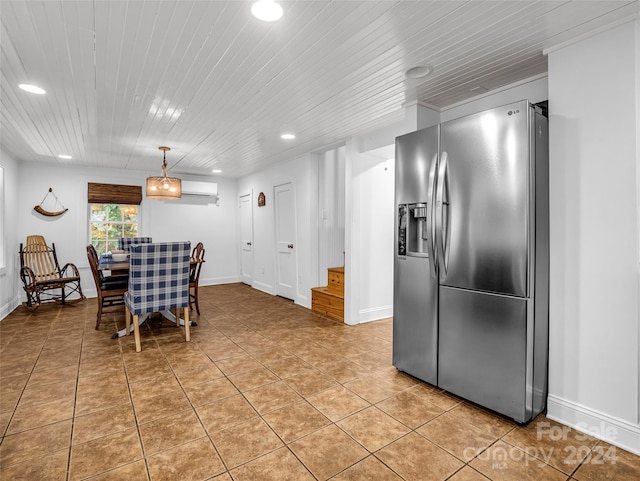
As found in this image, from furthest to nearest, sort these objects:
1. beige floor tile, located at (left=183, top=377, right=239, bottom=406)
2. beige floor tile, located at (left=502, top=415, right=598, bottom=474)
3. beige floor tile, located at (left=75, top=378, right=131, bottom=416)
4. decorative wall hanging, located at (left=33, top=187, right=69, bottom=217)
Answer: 1. decorative wall hanging, located at (left=33, top=187, right=69, bottom=217)
2. beige floor tile, located at (left=183, top=377, right=239, bottom=406)
3. beige floor tile, located at (left=75, top=378, right=131, bottom=416)
4. beige floor tile, located at (left=502, top=415, right=598, bottom=474)

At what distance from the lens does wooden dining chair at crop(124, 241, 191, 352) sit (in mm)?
3338

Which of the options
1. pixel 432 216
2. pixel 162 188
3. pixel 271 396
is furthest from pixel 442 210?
pixel 162 188

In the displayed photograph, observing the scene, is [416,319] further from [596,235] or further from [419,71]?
[419,71]

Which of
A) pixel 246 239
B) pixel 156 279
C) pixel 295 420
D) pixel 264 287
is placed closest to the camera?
pixel 295 420

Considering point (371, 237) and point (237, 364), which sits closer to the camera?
point (237, 364)

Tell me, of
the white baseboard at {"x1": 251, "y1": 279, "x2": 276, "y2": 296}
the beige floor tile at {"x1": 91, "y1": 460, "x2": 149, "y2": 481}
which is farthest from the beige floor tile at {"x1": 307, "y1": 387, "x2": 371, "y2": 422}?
the white baseboard at {"x1": 251, "y1": 279, "x2": 276, "y2": 296}

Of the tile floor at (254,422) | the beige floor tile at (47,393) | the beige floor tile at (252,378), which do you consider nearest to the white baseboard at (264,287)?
the tile floor at (254,422)

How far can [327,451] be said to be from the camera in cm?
183

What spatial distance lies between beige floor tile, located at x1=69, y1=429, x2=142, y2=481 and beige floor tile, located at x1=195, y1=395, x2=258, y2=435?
39 cm

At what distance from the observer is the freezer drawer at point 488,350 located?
80.0 inches

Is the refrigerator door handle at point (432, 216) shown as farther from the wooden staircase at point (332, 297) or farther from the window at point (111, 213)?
the window at point (111, 213)

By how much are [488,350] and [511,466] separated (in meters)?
0.66

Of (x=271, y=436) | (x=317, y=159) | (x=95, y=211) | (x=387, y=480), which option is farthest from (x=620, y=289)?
(x=95, y=211)

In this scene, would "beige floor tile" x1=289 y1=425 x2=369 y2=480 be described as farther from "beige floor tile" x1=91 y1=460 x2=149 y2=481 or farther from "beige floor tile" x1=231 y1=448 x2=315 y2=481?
"beige floor tile" x1=91 y1=460 x2=149 y2=481
